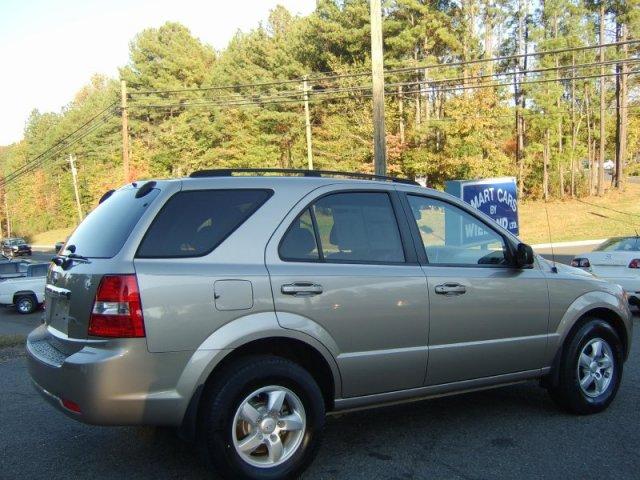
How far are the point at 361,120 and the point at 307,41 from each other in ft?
29.6

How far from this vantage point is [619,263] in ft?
33.7

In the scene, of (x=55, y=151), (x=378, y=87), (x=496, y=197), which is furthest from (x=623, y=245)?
(x=55, y=151)

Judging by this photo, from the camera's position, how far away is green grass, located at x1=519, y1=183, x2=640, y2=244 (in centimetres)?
3155

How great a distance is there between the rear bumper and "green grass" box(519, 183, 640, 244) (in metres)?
28.9

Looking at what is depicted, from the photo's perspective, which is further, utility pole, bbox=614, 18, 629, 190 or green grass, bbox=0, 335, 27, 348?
utility pole, bbox=614, 18, 629, 190

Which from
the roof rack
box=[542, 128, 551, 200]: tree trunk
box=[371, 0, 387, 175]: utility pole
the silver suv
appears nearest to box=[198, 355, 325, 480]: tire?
the silver suv

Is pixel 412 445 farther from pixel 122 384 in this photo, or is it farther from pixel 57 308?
pixel 57 308

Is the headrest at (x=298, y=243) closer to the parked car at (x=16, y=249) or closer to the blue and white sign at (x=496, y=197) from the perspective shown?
the blue and white sign at (x=496, y=197)

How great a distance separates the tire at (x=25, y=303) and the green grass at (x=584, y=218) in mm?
22546

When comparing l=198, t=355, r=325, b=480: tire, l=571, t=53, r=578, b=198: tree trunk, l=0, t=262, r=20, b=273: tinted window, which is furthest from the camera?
l=571, t=53, r=578, b=198: tree trunk

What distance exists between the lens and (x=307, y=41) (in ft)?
148

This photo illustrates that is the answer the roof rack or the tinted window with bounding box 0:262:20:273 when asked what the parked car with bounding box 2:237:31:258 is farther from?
the roof rack

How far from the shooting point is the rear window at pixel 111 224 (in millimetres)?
3566

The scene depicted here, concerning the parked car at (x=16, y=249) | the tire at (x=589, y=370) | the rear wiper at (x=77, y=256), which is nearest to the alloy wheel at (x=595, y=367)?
the tire at (x=589, y=370)
